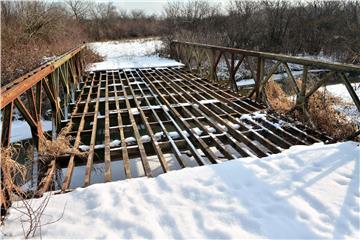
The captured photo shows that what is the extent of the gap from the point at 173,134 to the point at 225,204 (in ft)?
6.75

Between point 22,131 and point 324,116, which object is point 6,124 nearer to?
point 324,116

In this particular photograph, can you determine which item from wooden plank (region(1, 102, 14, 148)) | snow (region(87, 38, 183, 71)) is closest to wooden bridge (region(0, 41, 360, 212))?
wooden plank (region(1, 102, 14, 148))

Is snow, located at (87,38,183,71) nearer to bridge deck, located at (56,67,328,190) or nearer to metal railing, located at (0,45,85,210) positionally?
bridge deck, located at (56,67,328,190)

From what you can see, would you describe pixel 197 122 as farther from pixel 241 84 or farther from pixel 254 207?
pixel 241 84

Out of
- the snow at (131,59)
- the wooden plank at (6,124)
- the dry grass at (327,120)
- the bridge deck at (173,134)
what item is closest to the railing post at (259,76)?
the bridge deck at (173,134)

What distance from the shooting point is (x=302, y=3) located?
23.7 m

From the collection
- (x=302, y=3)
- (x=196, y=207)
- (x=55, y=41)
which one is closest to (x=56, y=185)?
(x=196, y=207)

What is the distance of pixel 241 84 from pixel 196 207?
42.9ft

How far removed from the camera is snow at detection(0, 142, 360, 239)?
7.41ft

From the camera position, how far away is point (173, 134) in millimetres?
4500

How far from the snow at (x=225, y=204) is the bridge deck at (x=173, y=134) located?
16.3 inches

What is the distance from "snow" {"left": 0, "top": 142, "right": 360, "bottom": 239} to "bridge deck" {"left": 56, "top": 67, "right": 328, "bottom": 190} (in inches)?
16.3

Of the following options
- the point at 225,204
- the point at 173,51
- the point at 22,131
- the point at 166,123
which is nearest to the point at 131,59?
the point at 173,51

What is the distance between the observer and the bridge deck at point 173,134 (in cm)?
379
